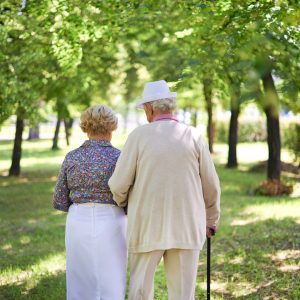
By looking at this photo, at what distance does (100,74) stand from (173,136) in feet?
41.7

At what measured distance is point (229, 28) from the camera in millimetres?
6883

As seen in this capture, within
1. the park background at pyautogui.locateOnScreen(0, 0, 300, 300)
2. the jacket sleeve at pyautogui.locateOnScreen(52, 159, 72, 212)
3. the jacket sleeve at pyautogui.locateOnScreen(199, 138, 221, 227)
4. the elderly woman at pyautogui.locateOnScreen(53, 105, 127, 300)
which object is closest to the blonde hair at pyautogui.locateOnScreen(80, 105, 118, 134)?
the elderly woman at pyautogui.locateOnScreen(53, 105, 127, 300)

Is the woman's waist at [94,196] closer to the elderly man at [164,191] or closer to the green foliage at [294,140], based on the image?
the elderly man at [164,191]

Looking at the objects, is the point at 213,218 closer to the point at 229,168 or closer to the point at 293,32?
the point at 293,32

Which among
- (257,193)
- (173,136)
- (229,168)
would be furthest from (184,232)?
(229,168)

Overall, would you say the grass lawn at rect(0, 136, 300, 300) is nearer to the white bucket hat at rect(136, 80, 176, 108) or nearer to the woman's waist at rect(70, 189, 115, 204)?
the woman's waist at rect(70, 189, 115, 204)

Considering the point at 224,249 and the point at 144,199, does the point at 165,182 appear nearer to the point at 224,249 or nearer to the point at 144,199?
the point at 144,199

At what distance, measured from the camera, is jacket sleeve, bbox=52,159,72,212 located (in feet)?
14.9

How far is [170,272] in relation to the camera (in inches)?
162

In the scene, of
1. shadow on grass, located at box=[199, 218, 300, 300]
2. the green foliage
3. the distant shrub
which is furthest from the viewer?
the distant shrub

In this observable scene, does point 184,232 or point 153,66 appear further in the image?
point 153,66

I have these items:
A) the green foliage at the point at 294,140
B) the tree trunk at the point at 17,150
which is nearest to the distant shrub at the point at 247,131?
the green foliage at the point at 294,140

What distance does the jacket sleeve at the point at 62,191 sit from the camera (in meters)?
4.54

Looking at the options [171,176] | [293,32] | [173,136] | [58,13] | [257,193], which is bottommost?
[257,193]
